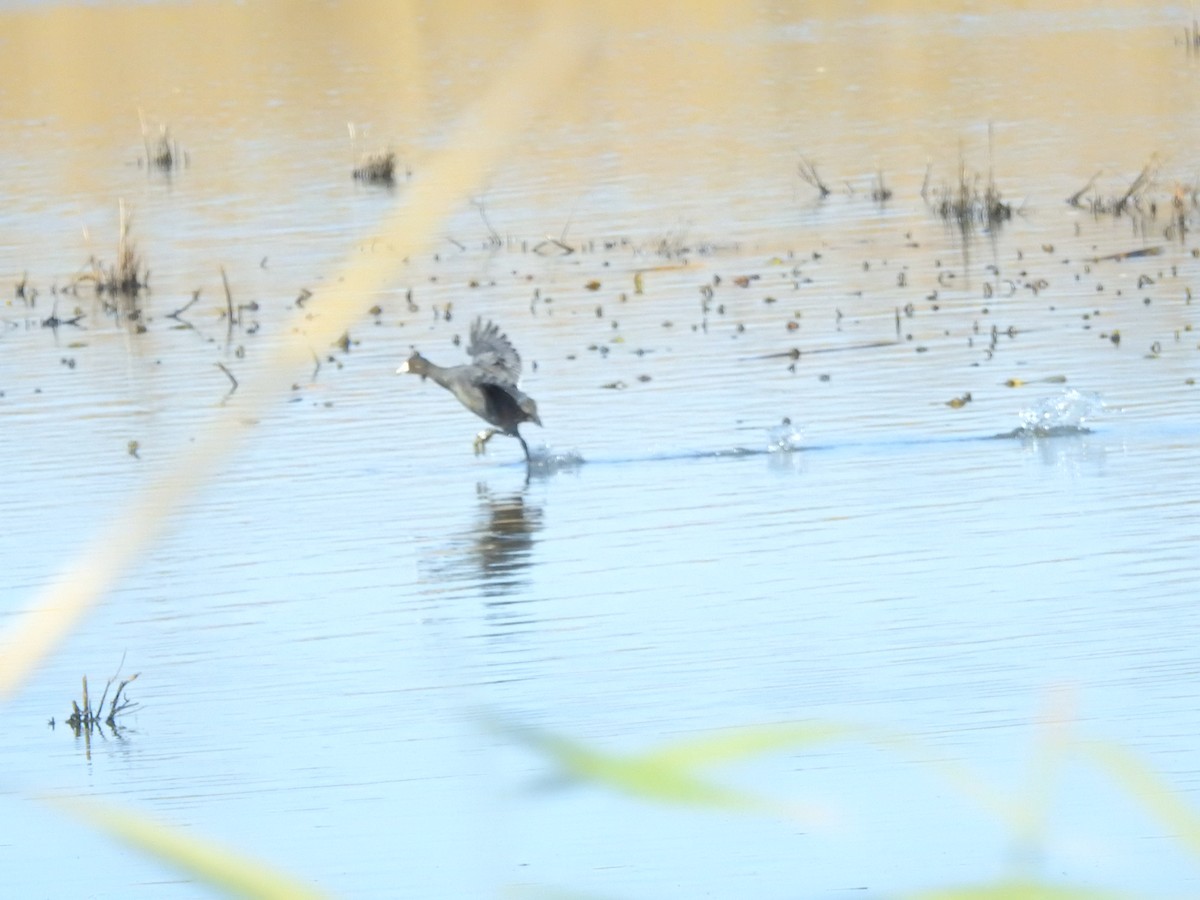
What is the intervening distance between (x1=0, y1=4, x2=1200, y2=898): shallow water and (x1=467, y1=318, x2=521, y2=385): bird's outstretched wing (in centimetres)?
54

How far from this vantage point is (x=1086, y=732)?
568cm

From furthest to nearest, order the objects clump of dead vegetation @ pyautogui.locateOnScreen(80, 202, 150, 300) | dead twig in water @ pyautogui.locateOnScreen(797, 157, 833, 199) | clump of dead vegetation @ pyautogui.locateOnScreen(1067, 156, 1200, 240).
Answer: dead twig in water @ pyautogui.locateOnScreen(797, 157, 833, 199) → clump of dead vegetation @ pyautogui.locateOnScreen(1067, 156, 1200, 240) → clump of dead vegetation @ pyautogui.locateOnScreen(80, 202, 150, 300)

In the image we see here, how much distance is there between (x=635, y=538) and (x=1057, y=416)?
279cm

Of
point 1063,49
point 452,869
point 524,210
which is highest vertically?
point 1063,49

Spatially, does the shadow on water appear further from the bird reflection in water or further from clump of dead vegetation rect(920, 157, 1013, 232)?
clump of dead vegetation rect(920, 157, 1013, 232)

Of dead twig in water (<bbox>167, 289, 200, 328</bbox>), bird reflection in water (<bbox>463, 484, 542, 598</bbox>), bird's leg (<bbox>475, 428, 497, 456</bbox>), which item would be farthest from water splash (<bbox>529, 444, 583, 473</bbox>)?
dead twig in water (<bbox>167, 289, 200, 328</bbox>)

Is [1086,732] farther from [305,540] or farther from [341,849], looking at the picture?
[305,540]

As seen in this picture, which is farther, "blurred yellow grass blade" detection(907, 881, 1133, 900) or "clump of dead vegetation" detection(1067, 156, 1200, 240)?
"clump of dead vegetation" detection(1067, 156, 1200, 240)

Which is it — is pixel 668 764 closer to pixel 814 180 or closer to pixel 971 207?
pixel 971 207

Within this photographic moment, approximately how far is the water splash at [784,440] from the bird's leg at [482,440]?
1.39 metres

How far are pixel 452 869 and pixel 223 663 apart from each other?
267 cm

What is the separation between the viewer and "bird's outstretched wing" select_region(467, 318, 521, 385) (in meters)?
11.1

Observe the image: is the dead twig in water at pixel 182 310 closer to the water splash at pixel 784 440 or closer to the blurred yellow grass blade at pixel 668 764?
the water splash at pixel 784 440

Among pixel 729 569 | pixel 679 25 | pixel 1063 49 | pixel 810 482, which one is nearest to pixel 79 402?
pixel 810 482
